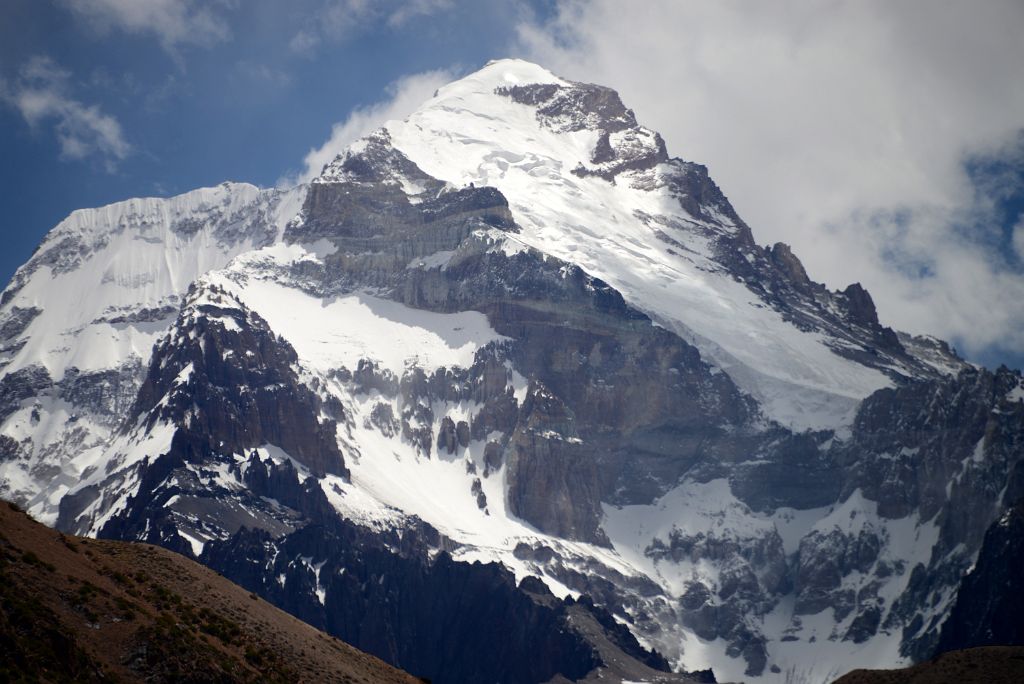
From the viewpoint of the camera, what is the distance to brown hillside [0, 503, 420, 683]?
263 feet

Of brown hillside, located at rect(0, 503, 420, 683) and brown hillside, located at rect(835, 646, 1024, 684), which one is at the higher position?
brown hillside, located at rect(835, 646, 1024, 684)

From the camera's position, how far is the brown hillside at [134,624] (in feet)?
263

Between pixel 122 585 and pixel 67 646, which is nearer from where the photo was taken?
pixel 67 646

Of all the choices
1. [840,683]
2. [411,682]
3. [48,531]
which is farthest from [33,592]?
[840,683]

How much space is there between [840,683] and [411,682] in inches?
1149

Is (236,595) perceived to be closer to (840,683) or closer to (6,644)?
(6,644)

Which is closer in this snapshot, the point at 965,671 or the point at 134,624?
the point at 134,624

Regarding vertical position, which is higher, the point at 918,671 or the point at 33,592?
the point at 918,671

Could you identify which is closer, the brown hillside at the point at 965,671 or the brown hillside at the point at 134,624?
the brown hillside at the point at 134,624

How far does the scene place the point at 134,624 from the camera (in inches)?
3469

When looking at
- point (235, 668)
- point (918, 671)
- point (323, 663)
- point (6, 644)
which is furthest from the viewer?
point (918, 671)

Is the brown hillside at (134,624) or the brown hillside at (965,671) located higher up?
the brown hillside at (965,671)

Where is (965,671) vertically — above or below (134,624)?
above

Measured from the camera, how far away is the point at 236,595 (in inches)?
4168
